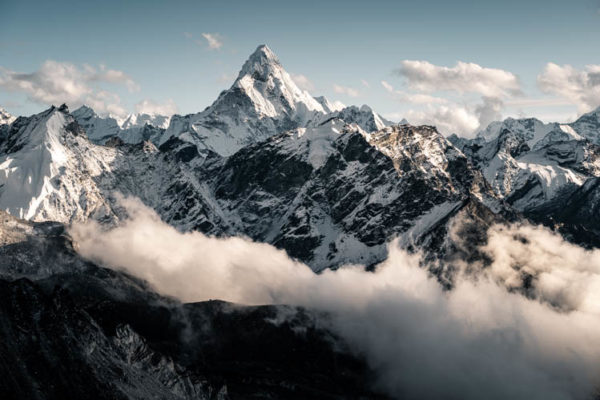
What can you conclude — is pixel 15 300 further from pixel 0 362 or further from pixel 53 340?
pixel 0 362

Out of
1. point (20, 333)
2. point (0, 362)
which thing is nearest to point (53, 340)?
point (20, 333)

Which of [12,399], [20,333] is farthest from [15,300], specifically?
[12,399]

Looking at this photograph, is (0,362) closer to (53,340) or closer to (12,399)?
(12,399)

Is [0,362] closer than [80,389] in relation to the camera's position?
Yes

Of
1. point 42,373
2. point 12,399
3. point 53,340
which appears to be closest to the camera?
point 12,399

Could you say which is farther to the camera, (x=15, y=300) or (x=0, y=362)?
(x=15, y=300)

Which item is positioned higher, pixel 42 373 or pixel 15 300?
pixel 15 300

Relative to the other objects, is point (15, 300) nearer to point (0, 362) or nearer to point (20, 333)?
point (20, 333)

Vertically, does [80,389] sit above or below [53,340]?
below

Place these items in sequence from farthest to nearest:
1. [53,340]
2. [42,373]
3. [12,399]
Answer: [53,340] → [42,373] → [12,399]
